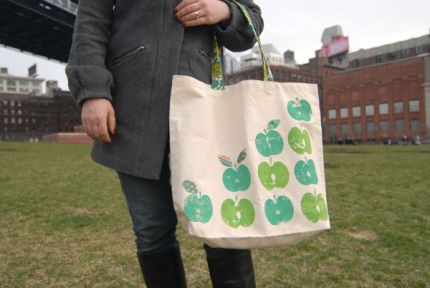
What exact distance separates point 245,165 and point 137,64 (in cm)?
50

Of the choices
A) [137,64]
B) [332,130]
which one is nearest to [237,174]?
[137,64]

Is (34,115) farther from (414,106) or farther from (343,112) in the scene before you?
(414,106)

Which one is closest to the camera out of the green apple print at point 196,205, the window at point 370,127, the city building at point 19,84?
the green apple print at point 196,205

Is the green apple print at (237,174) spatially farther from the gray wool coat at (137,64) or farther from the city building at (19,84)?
the city building at (19,84)

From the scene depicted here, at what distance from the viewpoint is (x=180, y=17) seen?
4.06 feet

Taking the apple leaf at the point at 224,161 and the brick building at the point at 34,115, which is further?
the brick building at the point at 34,115

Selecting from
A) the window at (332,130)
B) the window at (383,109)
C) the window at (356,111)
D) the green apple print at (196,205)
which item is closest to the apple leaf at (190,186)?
the green apple print at (196,205)

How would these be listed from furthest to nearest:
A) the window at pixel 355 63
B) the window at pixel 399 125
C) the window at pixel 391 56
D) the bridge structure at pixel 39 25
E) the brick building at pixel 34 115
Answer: the window at pixel 355 63 → the window at pixel 391 56 → the brick building at pixel 34 115 → the window at pixel 399 125 → the bridge structure at pixel 39 25

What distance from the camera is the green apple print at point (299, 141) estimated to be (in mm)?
1197

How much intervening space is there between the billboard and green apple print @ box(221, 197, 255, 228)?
9539 centimetres

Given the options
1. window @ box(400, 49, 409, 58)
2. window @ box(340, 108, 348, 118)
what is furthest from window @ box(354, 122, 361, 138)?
window @ box(400, 49, 409, 58)

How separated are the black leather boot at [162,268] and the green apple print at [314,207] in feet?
1.76

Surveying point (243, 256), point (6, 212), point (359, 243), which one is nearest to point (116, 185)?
point (6, 212)

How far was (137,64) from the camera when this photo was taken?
1262mm
